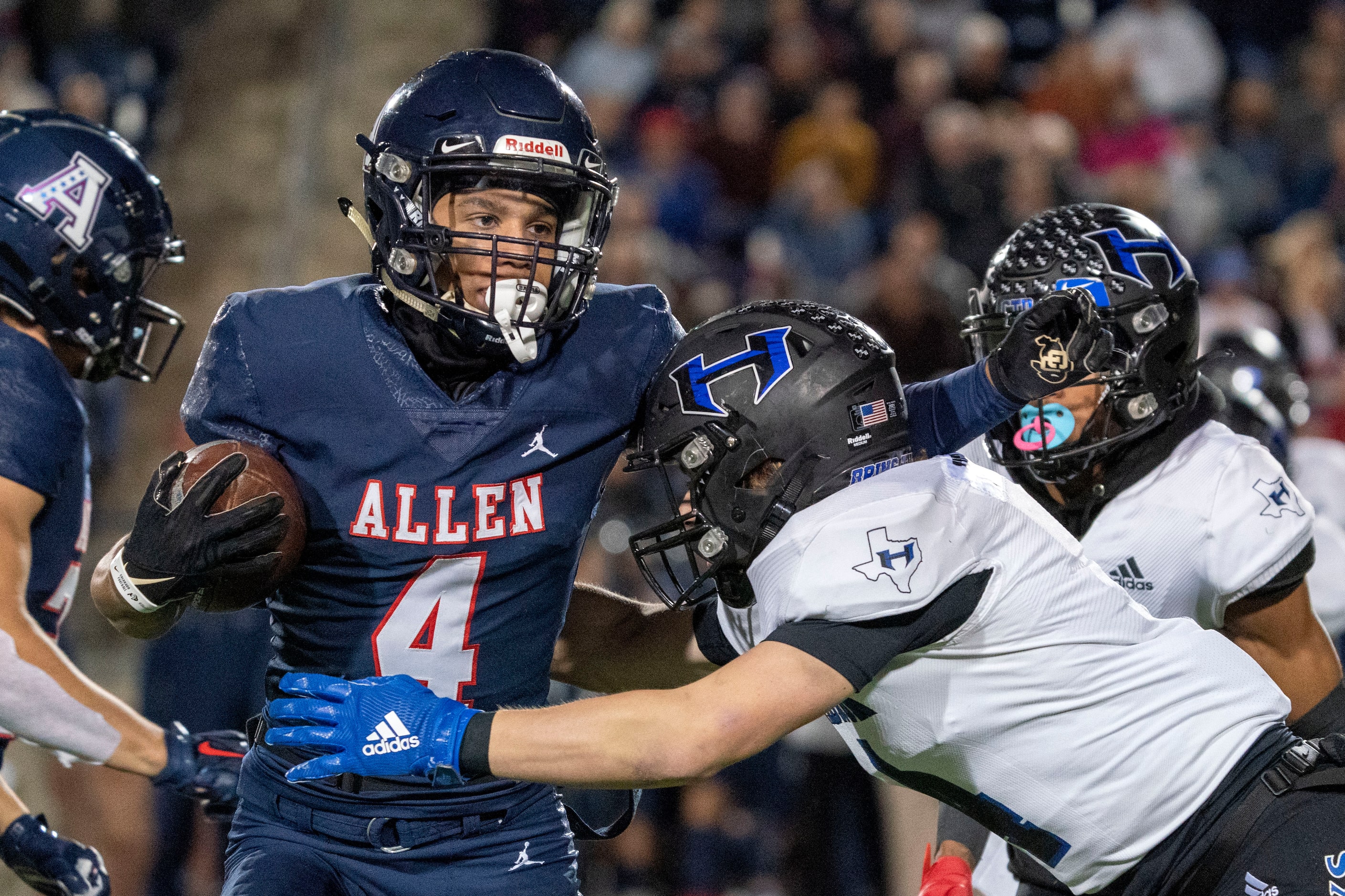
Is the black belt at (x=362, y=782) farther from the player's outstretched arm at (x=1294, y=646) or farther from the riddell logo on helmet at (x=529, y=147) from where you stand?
the player's outstretched arm at (x=1294, y=646)

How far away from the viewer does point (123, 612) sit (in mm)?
2752

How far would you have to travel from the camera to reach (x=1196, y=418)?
336 cm

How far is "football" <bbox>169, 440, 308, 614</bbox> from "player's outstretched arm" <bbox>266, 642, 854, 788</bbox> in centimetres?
37

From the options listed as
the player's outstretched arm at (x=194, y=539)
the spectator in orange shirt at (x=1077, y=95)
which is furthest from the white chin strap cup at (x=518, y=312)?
the spectator in orange shirt at (x=1077, y=95)

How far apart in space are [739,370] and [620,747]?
0.76 m

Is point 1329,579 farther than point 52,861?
Yes

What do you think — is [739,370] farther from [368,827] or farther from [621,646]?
[368,827]

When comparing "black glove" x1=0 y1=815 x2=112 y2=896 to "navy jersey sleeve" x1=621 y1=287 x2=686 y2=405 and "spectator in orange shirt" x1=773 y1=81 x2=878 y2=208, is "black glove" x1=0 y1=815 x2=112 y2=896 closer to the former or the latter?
"navy jersey sleeve" x1=621 y1=287 x2=686 y2=405

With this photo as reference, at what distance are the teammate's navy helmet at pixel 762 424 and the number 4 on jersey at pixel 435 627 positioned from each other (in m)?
0.34

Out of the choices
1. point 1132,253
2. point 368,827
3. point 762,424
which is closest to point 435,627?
point 368,827

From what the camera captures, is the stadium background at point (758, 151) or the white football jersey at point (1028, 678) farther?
the stadium background at point (758, 151)

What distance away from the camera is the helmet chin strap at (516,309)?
2752 millimetres

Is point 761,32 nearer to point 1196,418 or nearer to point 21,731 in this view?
point 1196,418

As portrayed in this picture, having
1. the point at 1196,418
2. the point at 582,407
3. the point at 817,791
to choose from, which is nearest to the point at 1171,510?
the point at 1196,418
